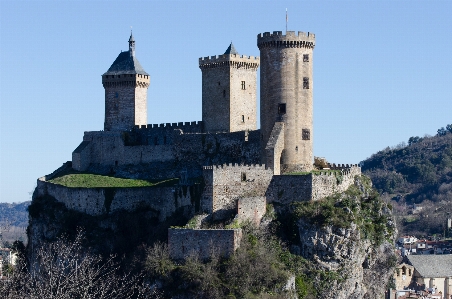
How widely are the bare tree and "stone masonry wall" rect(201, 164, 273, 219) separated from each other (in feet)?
21.2

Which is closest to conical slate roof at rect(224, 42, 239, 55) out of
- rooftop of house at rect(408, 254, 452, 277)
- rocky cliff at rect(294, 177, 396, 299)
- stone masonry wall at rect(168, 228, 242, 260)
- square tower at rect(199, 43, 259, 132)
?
square tower at rect(199, 43, 259, 132)

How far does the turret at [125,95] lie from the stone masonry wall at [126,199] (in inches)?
352

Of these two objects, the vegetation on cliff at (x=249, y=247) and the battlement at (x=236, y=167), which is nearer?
the vegetation on cliff at (x=249, y=247)

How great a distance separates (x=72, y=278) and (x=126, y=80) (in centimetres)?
2980

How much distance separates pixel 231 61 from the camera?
77.7 m

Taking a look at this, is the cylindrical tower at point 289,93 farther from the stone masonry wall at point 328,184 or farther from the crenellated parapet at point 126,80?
the crenellated parapet at point 126,80

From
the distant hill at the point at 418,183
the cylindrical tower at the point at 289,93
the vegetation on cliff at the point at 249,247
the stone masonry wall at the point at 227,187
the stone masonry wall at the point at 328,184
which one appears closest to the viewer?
the vegetation on cliff at the point at 249,247

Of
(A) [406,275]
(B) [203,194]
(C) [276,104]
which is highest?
(C) [276,104]

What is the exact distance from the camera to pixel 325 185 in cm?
6831

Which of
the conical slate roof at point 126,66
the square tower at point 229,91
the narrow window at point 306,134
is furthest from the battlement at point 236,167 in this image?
the conical slate roof at point 126,66

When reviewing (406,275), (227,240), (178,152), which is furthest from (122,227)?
(406,275)

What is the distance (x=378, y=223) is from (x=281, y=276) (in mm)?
11295

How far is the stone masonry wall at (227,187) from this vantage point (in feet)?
216

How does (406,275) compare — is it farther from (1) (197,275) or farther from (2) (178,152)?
(1) (197,275)
